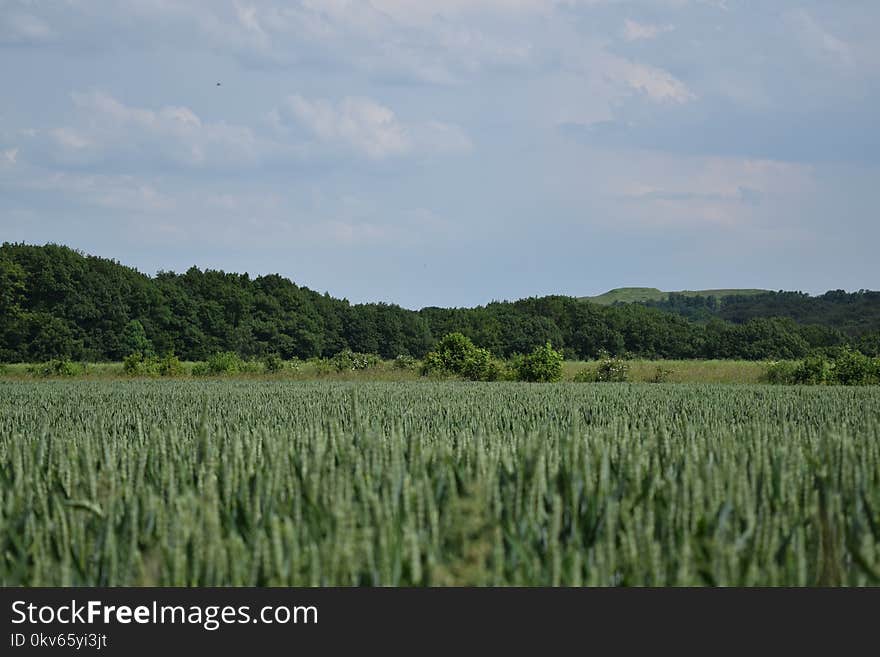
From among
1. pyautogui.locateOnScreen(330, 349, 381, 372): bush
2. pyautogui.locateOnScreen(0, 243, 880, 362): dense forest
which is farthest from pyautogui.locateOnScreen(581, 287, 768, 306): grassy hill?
pyautogui.locateOnScreen(330, 349, 381, 372): bush

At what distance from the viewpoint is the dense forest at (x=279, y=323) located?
169 ft

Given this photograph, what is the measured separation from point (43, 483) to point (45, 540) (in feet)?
4.16

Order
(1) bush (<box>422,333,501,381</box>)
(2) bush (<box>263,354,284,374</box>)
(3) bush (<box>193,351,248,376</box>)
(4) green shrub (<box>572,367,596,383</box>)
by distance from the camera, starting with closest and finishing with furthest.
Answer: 1. (4) green shrub (<box>572,367,596,383</box>)
2. (1) bush (<box>422,333,501,381</box>)
3. (3) bush (<box>193,351,248,376</box>)
4. (2) bush (<box>263,354,284,374</box>)

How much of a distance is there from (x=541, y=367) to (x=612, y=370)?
2.92 meters

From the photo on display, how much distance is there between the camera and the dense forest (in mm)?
51500

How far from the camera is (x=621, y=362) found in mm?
33250

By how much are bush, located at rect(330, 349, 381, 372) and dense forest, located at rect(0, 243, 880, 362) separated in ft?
50.4

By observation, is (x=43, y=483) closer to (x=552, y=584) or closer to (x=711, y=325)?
(x=552, y=584)

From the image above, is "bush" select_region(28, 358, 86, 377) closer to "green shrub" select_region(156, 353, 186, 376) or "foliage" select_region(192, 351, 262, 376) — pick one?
"green shrub" select_region(156, 353, 186, 376)

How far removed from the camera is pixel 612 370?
3284 cm

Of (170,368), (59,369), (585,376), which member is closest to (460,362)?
(585,376)

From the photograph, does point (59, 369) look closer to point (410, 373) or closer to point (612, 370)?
point (410, 373)
